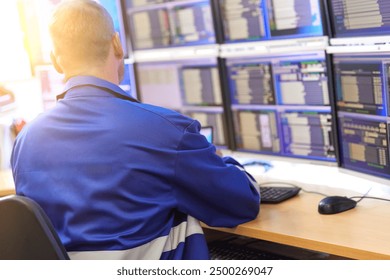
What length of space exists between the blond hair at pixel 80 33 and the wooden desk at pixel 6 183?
0.98 meters

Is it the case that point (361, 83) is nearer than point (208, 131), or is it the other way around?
point (361, 83)

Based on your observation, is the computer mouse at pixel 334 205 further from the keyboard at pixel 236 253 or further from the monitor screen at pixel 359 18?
the monitor screen at pixel 359 18

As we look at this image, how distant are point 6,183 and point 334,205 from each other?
1.48 metres

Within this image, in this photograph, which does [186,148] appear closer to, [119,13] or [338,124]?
[338,124]

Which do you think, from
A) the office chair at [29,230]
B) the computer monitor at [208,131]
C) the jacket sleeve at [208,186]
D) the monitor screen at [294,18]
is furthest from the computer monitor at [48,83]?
the office chair at [29,230]

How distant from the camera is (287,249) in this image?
2.32 m

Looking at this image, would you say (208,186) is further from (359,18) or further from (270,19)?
(270,19)

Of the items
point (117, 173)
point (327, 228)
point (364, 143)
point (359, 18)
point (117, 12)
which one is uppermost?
point (117, 12)

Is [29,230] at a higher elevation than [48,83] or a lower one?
lower

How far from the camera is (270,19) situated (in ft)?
8.35

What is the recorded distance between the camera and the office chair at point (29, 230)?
4.99ft

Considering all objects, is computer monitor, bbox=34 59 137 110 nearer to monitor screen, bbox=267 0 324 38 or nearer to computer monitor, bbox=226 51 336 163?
computer monitor, bbox=226 51 336 163

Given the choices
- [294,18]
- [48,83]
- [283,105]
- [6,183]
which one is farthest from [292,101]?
[48,83]
